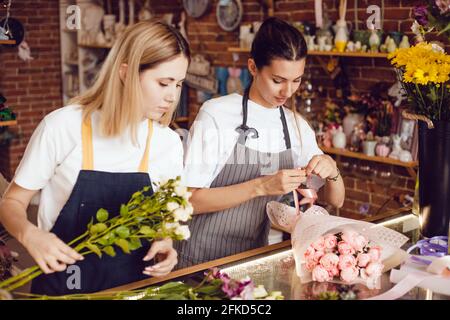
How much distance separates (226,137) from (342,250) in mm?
780

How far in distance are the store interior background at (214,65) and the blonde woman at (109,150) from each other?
2.51 m

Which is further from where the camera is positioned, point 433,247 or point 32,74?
point 32,74

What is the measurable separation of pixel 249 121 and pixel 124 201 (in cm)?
66

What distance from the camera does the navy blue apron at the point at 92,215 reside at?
5.75 ft

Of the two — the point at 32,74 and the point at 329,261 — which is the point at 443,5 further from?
the point at 32,74

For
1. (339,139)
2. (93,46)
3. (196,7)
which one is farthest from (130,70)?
(93,46)

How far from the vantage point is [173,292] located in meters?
1.40

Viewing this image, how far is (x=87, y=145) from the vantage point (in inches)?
69.1

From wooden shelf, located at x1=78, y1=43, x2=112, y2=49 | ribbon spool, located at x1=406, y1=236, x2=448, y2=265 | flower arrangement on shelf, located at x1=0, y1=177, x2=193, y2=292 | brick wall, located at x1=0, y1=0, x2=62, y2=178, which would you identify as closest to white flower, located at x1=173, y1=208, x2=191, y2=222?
flower arrangement on shelf, located at x1=0, y1=177, x2=193, y2=292

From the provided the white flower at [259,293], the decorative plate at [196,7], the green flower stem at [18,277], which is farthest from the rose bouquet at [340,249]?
the decorative plate at [196,7]

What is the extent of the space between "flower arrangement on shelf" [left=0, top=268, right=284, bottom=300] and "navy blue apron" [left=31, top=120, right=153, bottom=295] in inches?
14.5

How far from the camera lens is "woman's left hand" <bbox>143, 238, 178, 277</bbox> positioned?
154 centimetres

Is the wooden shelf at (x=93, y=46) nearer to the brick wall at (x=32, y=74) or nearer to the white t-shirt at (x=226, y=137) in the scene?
the brick wall at (x=32, y=74)

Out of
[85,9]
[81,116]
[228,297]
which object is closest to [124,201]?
[81,116]
